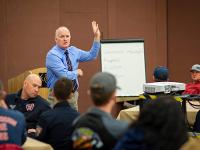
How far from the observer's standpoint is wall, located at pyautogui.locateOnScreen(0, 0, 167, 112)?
7324mm

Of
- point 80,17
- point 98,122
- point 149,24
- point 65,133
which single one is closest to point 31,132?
point 65,133

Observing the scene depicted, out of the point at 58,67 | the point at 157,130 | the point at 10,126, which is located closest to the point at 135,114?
the point at 58,67

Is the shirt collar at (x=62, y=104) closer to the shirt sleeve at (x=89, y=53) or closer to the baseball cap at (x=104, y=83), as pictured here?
the baseball cap at (x=104, y=83)

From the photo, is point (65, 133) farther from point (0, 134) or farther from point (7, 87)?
point (7, 87)

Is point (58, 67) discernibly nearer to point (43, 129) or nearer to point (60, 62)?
point (60, 62)

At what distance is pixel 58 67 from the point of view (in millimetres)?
5176

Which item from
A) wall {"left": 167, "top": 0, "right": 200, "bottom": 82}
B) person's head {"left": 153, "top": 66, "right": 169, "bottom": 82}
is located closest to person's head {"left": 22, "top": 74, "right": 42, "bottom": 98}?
person's head {"left": 153, "top": 66, "right": 169, "bottom": 82}

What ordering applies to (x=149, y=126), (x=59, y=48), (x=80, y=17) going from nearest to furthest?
(x=149, y=126) < (x=59, y=48) < (x=80, y=17)

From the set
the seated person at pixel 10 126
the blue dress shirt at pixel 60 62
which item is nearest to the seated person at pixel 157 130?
the seated person at pixel 10 126

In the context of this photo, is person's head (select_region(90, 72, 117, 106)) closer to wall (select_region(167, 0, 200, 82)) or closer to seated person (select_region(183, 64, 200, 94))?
seated person (select_region(183, 64, 200, 94))

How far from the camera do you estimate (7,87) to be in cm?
716

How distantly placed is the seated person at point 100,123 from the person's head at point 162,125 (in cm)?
25

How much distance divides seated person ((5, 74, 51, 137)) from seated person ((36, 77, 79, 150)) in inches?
42.2

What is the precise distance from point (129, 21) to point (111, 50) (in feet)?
3.72
